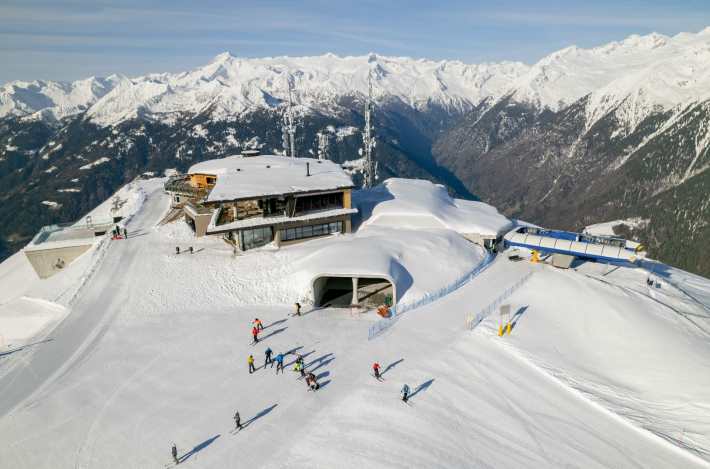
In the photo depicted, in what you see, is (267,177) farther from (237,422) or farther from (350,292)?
(237,422)

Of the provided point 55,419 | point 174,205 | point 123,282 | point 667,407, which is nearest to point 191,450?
point 55,419

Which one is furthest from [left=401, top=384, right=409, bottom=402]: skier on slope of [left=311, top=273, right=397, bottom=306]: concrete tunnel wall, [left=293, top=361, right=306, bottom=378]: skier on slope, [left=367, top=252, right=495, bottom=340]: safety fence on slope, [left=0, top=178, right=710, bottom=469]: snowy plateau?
[left=311, top=273, right=397, bottom=306]: concrete tunnel wall

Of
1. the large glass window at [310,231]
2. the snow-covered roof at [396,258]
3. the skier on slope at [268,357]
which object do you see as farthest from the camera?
the large glass window at [310,231]

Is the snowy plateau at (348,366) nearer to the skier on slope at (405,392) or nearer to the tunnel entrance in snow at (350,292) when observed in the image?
the skier on slope at (405,392)

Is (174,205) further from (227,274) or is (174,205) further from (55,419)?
(55,419)

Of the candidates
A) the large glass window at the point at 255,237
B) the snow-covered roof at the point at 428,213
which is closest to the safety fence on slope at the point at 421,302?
the snow-covered roof at the point at 428,213

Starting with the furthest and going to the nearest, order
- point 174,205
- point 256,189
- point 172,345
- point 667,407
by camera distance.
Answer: point 174,205, point 256,189, point 172,345, point 667,407
